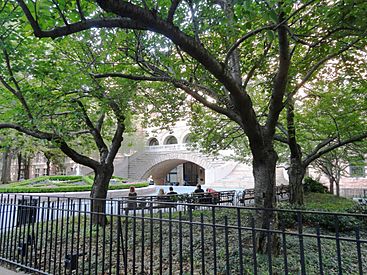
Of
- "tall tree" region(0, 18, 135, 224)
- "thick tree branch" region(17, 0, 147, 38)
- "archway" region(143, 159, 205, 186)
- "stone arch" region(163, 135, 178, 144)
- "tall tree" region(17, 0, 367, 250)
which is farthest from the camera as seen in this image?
"archway" region(143, 159, 205, 186)

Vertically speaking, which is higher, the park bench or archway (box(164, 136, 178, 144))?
archway (box(164, 136, 178, 144))

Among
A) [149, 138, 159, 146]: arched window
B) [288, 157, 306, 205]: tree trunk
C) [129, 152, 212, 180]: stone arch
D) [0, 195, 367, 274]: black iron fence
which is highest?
[149, 138, 159, 146]: arched window

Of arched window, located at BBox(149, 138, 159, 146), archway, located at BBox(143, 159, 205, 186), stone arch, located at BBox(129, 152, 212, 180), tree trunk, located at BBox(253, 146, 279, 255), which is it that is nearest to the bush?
tree trunk, located at BBox(253, 146, 279, 255)

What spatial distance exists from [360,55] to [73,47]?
690 cm

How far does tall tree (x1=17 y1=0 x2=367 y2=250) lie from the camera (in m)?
3.24

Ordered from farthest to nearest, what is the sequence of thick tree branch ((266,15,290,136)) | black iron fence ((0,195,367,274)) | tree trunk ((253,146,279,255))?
tree trunk ((253,146,279,255)), thick tree branch ((266,15,290,136)), black iron fence ((0,195,367,274))

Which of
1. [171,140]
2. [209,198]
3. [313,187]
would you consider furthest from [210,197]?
[171,140]

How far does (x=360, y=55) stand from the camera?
657 cm

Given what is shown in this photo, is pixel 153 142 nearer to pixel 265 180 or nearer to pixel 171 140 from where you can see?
pixel 171 140

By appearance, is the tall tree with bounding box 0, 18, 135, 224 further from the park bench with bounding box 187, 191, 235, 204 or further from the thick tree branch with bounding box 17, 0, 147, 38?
the park bench with bounding box 187, 191, 235, 204

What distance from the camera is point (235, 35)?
5.62m

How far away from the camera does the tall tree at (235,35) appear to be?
3.24 meters

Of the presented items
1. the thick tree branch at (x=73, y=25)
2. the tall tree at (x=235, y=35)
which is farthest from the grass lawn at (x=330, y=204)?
the thick tree branch at (x=73, y=25)

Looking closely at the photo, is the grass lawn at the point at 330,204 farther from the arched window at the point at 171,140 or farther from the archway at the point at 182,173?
the archway at the point at 182,173
